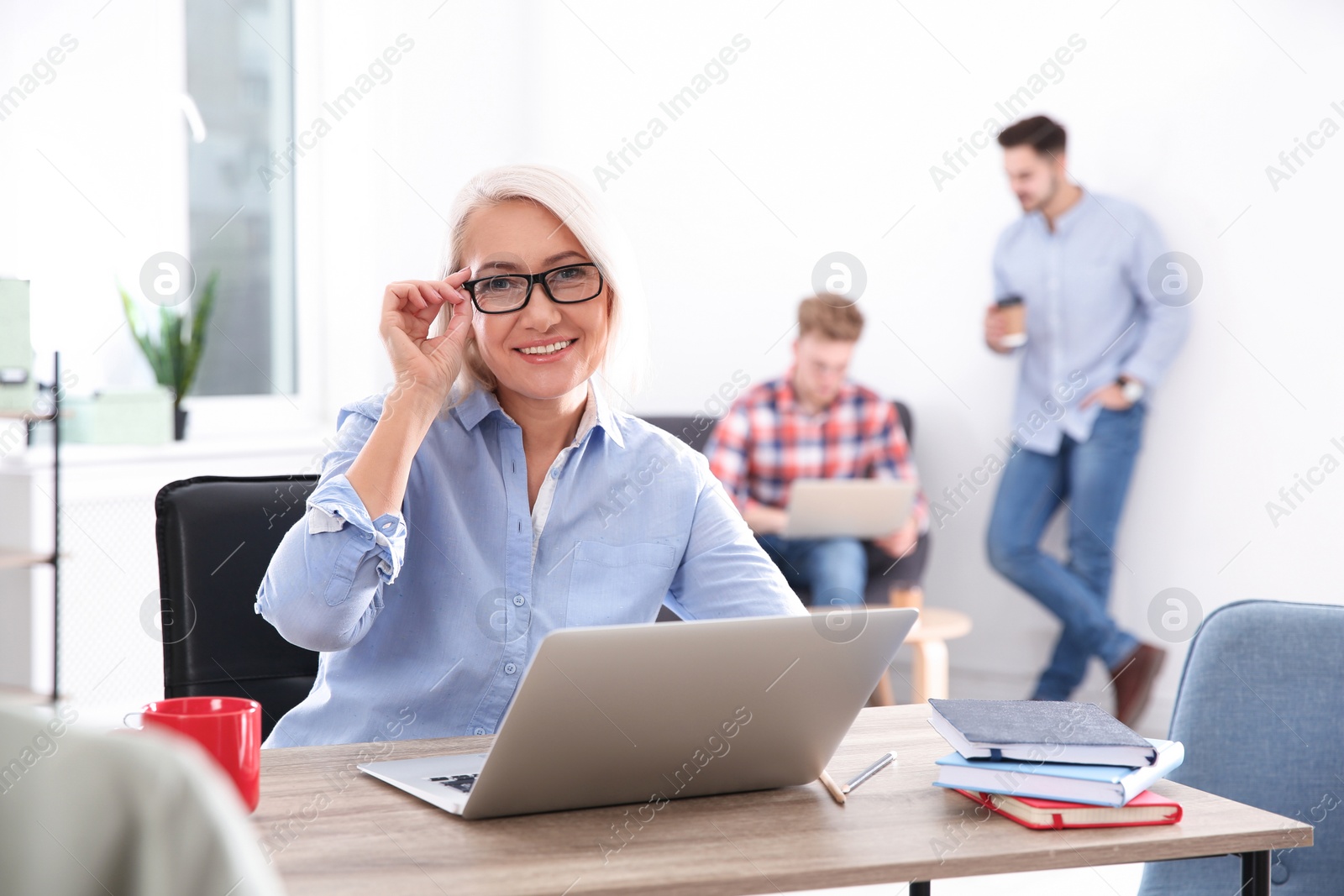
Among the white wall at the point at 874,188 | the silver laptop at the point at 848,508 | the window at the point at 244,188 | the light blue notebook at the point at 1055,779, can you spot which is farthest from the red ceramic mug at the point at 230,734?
the window at the point at 244,188

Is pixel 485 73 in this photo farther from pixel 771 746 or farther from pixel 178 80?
pixel 771 746

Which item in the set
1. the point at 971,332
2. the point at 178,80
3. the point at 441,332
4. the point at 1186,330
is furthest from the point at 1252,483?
the point at 178,80

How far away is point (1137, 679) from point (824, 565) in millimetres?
925

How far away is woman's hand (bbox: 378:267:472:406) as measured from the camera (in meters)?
1.41

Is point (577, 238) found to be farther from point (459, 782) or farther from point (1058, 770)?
point (1058, 770)

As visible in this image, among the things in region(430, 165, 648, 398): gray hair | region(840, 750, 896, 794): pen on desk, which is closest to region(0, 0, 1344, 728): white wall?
region(430, 165, 648, 398): gray hair

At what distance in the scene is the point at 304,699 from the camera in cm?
145

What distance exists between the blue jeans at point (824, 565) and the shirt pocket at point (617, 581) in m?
2.12

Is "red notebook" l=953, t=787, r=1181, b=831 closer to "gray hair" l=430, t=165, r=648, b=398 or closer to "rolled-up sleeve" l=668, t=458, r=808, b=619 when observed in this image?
"rolled-up sleeve" l=668, t=458, r=808, b=619

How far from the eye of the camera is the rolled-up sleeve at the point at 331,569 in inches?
49.1

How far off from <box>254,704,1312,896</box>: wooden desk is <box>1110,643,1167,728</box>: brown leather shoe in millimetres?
2579

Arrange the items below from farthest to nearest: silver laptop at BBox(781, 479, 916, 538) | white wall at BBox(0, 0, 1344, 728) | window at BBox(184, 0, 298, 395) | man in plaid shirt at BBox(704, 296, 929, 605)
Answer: window at BBox(184, 0, 298, 395), man in plaid shirt at BBox(704, 296, 929, 605), silver laptop at BBox(781, 479, 916, 538), white wall at BBox(0, 0, 1344, 728)

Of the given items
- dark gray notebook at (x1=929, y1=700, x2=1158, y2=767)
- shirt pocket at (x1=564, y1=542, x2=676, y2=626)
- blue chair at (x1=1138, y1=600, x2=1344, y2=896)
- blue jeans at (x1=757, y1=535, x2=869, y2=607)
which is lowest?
blue jeans at (x1=757, y1=535, x2=869, y2=607)

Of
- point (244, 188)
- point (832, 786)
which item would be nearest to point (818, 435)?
point (244, 188)
